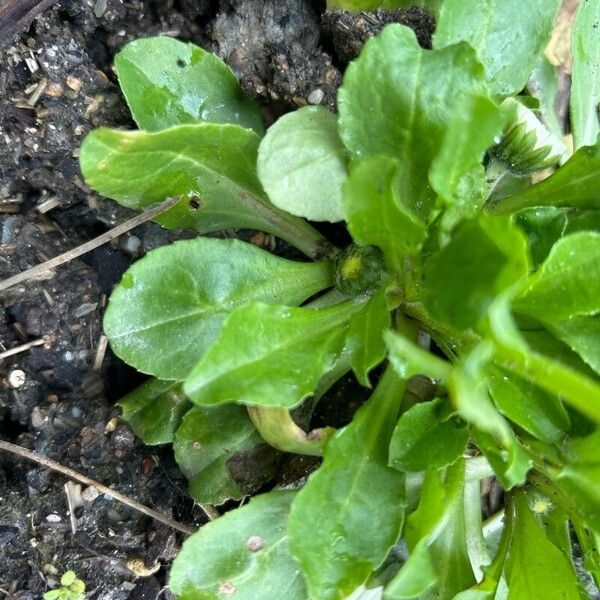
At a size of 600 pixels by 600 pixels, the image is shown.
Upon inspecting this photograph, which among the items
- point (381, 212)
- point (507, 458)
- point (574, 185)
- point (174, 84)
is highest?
point (174, 84)

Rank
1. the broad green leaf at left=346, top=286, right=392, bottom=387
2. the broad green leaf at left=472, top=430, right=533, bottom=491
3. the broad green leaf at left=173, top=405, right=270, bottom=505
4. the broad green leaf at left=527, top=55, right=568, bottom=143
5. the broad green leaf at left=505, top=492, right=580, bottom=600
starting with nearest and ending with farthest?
the broad green leaf at left=472, top=430, right=533, bottom=491, the broad green leaf at left=346, top=286, right=392, bottom=387, the broad green leaf at left=505, top=492, right=580, bottom=600, the broad green leaf at left=173, top=405, right=270, bottom=505, the broad green leaf at left=527, top=55, right=568, bottom=143

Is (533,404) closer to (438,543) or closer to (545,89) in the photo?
(438,543)

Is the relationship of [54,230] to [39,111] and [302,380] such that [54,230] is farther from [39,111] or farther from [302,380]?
[302,380]

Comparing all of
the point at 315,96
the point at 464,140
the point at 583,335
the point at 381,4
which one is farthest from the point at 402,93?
the point at 583,335

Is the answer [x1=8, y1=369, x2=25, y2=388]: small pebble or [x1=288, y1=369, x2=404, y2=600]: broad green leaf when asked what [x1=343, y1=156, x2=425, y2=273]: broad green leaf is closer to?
[x1=288, y1=369, x2=404, y2=600]: broad green leaf

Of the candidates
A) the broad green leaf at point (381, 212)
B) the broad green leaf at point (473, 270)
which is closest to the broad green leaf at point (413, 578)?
the broad green leaf at point (473, 270)

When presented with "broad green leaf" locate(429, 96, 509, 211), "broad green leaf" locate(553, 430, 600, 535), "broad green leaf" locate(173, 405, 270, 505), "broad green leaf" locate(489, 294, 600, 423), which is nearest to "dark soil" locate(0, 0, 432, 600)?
"broad green leaf" locate(173, 405, 270, 505)
